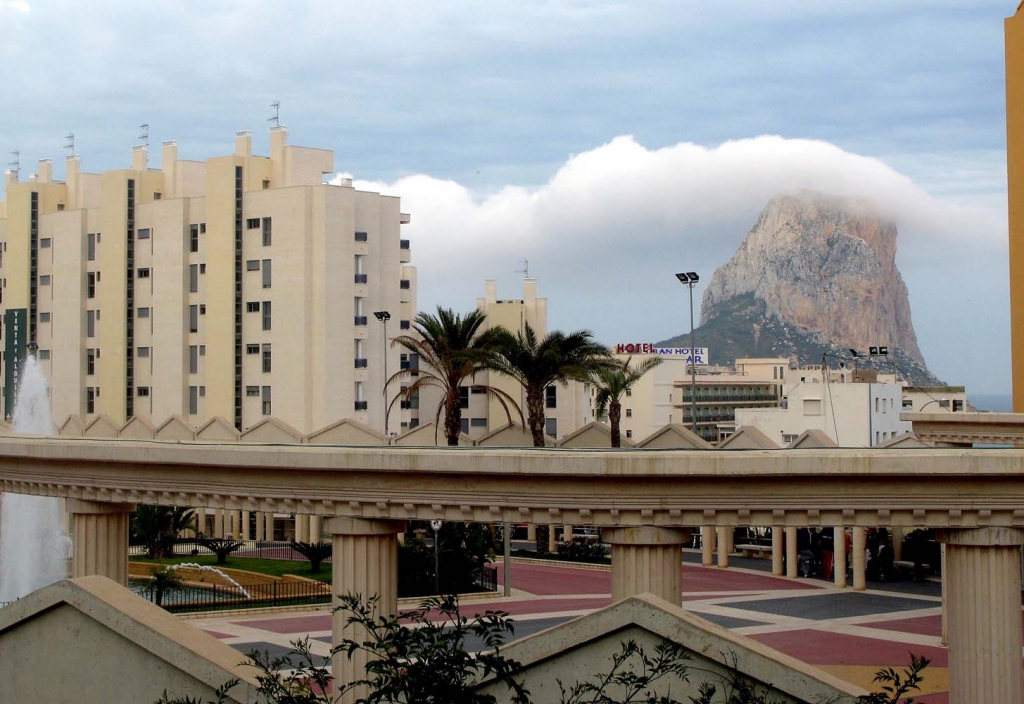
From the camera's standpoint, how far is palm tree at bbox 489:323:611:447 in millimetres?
42188

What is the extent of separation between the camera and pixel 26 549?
4897 centimetres

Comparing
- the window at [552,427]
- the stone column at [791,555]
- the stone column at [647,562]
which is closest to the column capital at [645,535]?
the stone column at [647,562]

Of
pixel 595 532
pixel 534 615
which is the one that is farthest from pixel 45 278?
pixel 534 615

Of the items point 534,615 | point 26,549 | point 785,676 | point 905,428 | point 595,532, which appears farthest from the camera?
point 905,428

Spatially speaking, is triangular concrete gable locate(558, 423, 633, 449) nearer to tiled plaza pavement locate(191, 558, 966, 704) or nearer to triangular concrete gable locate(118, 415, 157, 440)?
tiled plaza pavement locate(191, 558, 966, 704)

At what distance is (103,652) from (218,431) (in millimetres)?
21743

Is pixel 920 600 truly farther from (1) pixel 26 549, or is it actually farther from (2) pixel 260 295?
(2) pixel 260 295

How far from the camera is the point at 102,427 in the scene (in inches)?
1567

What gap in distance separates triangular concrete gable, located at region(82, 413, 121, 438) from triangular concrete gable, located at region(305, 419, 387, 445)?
727cm

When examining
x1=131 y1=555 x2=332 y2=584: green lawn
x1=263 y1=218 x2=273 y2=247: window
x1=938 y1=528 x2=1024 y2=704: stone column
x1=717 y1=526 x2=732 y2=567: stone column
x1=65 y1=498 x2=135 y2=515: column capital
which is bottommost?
x1=131 y1=555 x2=332 y2=584: green lawn

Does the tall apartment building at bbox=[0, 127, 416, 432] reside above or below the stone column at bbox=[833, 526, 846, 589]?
above

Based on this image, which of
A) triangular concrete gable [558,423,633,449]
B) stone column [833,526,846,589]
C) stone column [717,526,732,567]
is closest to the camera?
triangular concrete gable [558,423,633,449]

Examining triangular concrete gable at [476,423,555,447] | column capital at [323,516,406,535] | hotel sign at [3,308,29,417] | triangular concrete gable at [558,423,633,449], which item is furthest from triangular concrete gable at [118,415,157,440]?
hotel sign at [3,308,29,417]

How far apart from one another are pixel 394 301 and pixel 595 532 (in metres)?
16.4
